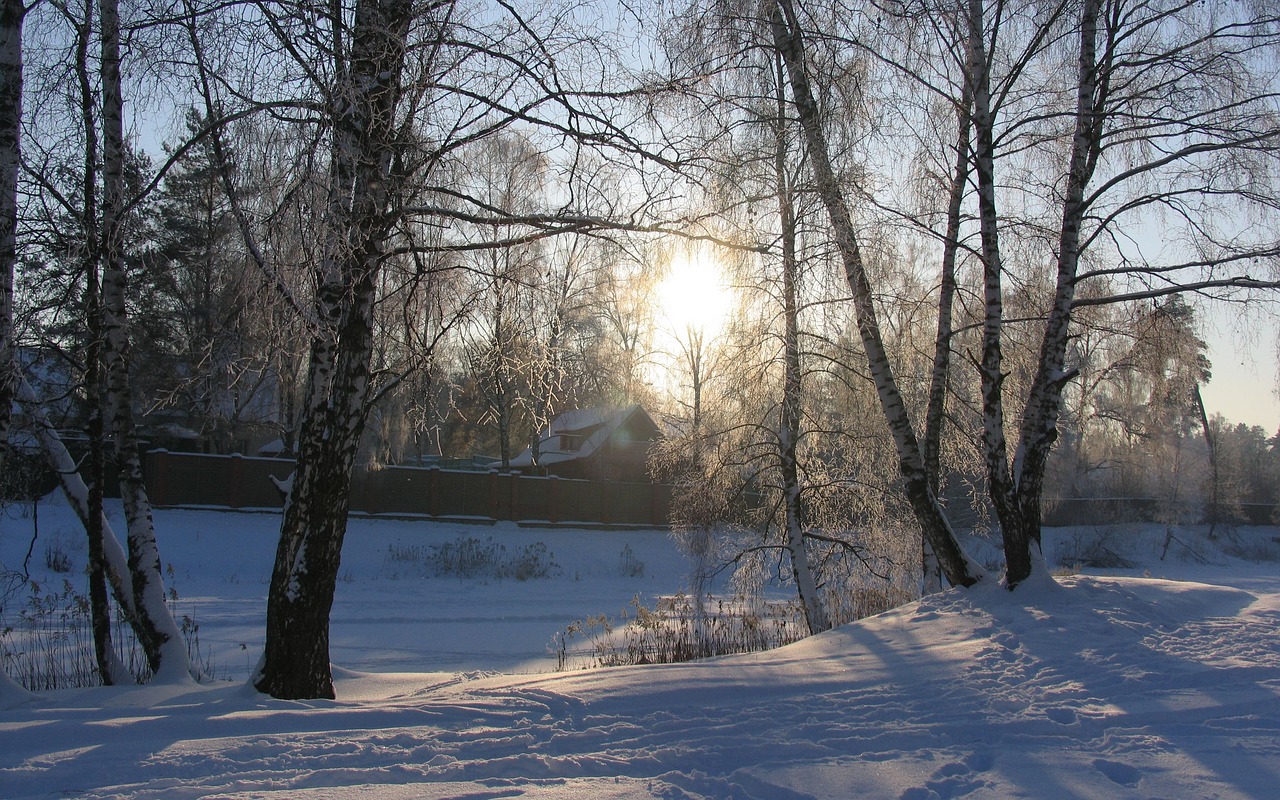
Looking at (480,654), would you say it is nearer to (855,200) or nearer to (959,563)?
(959,563)

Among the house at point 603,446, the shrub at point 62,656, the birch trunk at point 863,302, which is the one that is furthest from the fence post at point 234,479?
the birch trunk at point 863,302

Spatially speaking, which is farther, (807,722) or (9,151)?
(9,151)

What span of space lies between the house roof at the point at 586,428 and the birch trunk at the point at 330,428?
2692cm

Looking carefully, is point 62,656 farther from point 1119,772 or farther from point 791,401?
point 1119,772

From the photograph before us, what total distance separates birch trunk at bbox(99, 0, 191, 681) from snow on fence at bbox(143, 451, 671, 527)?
39.5 feet

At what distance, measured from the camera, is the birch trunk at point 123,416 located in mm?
6332

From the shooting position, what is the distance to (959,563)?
301 inches

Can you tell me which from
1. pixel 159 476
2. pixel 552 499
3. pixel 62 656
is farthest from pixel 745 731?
pixel 552 499

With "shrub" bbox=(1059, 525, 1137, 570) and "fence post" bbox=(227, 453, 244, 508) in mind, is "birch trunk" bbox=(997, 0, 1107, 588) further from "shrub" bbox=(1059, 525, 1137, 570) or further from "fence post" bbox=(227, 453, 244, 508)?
"shrub" bbox=(1059, 525, 1137, 570)

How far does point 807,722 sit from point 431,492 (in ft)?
69.7

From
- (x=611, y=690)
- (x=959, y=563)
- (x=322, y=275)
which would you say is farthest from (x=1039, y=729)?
(x=322, y=275)

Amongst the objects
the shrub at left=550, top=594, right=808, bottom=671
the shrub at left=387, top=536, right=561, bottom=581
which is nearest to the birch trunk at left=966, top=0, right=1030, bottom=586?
the shrub at left=550, top=594, right=808, bottom=671

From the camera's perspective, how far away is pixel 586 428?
34.7m

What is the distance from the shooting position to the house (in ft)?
108
